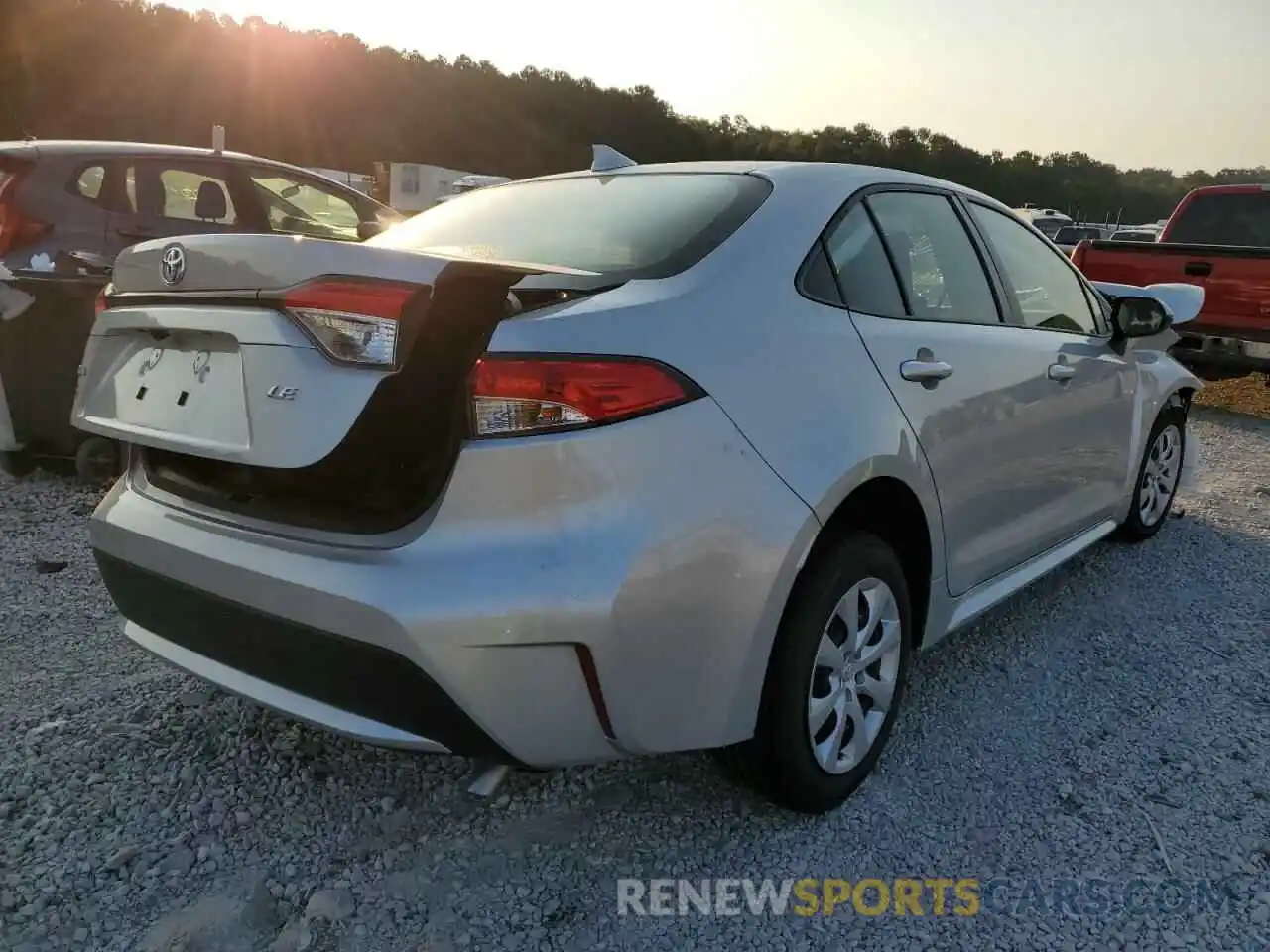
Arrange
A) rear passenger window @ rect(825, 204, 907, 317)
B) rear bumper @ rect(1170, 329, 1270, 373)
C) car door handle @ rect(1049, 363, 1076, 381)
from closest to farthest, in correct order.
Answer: rear passenger window @ rect(825, 204, 907, 317)
car door handle @ rect(1049, 363, 1076, 381)
rear bumper @ rect(1170, 329, 1270, 373)

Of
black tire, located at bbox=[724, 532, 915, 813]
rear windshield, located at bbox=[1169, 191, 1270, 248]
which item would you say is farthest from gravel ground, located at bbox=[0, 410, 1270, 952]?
rear windshield, located at bbox=[1169, 191, 1270, 248]

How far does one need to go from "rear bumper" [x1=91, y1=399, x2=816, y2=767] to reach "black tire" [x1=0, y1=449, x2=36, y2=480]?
3.51 metres

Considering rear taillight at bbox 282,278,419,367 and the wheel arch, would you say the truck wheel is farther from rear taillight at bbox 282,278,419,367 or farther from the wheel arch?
the wheel arch

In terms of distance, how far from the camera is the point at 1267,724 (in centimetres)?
310

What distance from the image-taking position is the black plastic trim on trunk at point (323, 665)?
75.5 inches

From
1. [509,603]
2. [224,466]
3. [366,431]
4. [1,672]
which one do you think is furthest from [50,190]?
[509,603]

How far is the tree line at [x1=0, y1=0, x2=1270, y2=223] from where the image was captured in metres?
39.2

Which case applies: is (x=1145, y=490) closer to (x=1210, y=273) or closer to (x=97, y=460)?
(x=1210, y=273)

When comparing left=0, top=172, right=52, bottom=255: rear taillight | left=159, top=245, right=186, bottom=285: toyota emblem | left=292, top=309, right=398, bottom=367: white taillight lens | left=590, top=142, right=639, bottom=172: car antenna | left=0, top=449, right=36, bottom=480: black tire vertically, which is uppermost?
left=590, top=142, right=639, bottom=172: car antenna

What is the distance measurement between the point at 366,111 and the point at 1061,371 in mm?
59099

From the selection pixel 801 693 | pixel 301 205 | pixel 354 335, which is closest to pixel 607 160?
pixel 354 335

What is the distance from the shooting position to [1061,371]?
3.43 m

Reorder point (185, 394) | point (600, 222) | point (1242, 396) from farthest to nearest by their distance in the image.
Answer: point (1242, 396)
point (600, 222)
point (185, 394)

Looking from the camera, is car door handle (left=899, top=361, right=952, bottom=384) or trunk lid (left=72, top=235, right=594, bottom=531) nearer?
trunk lid (left=72, top=235, right=594, bottom=531)
